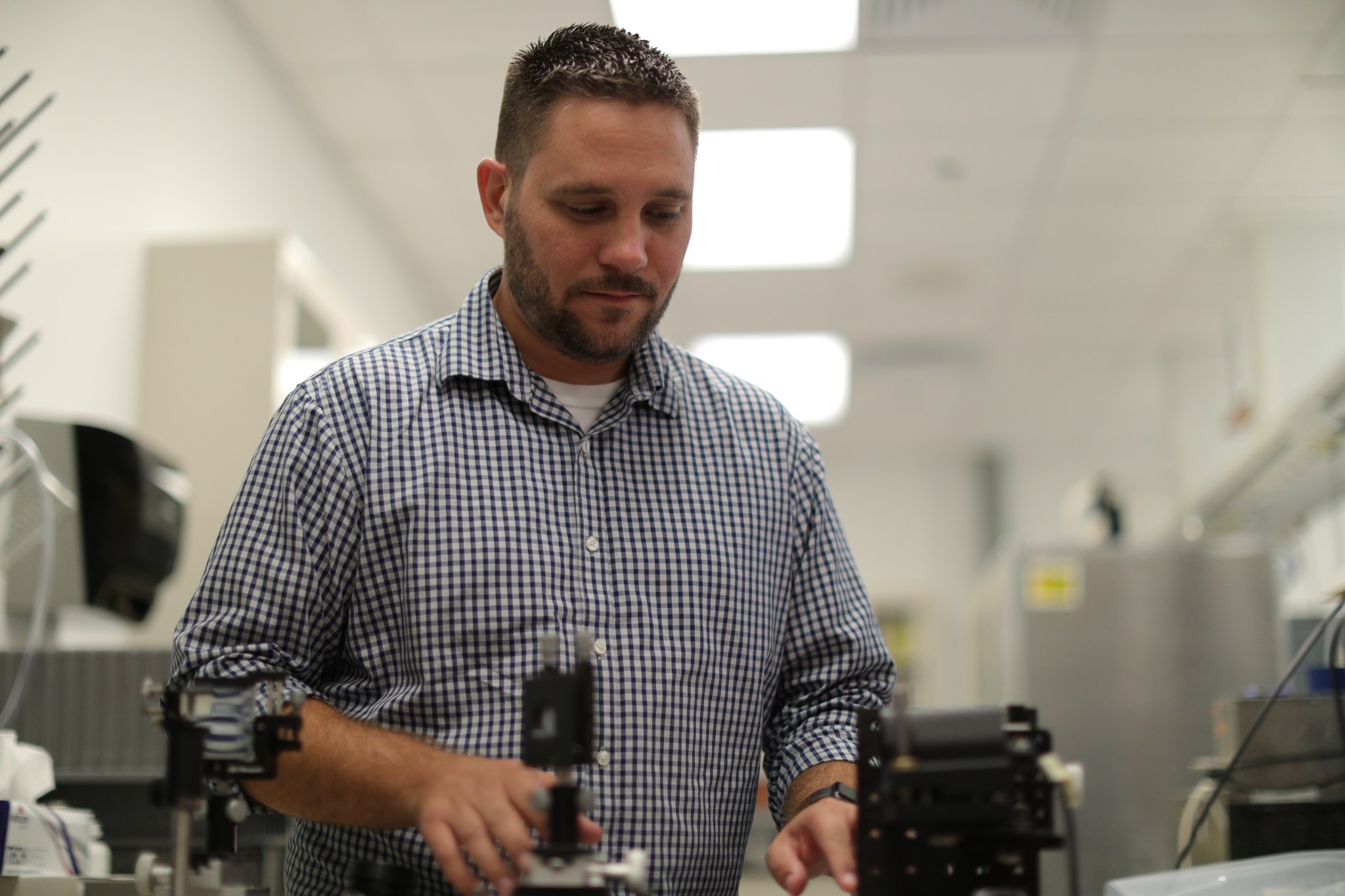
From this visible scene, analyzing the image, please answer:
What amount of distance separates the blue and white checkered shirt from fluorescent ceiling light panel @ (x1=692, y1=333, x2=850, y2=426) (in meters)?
4.24

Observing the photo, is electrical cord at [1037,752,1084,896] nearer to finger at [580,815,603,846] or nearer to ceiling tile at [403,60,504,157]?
finger at [580,815,603,846]

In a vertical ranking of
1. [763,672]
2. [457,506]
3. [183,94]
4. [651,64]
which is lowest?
[763,672]

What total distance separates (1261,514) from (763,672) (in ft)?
14.5

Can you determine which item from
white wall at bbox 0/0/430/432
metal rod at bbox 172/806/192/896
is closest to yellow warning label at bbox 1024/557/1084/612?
white wall at bbox 0/0/430/432

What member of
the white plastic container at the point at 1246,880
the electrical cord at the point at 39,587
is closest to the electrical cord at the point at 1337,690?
the white plastic container at the point at 1246,880

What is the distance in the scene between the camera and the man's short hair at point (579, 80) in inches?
50.1

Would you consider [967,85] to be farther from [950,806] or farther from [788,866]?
[950,806]

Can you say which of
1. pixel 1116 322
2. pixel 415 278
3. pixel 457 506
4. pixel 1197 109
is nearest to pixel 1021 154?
pixel 1197 109

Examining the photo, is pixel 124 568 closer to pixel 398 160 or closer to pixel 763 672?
pixel 763 672

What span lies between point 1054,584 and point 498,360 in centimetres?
301

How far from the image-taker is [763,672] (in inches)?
52.2

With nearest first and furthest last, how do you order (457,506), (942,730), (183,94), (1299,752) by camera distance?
(942,730)
(457,506)
(1299,752)
(183,94)

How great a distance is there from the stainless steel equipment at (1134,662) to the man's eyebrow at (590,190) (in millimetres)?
2923

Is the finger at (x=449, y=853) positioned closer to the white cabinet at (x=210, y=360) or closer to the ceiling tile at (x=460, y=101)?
the white cabinet at (x=210, y=360)
